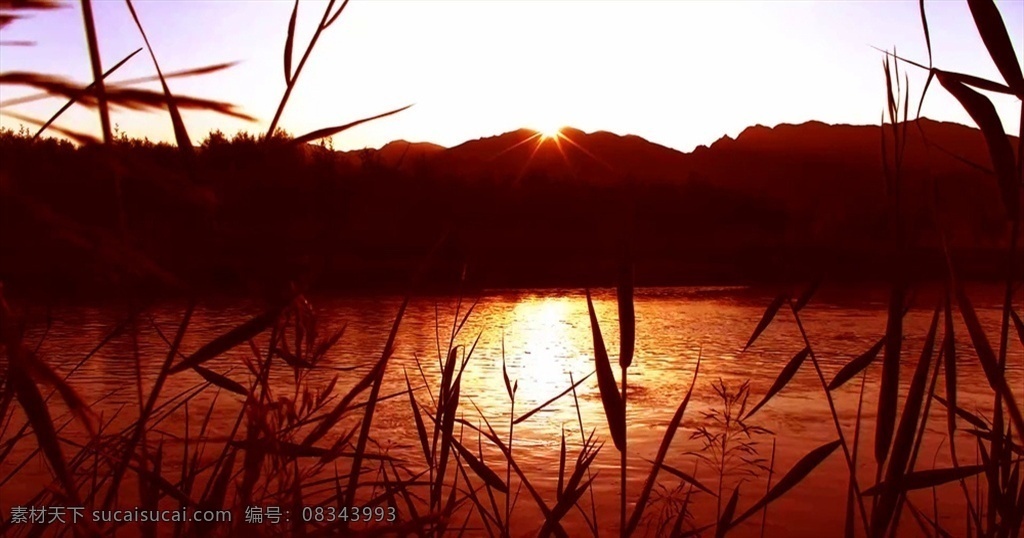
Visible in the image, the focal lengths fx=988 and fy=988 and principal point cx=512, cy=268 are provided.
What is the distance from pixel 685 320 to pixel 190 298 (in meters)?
8.26

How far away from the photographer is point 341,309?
938cm

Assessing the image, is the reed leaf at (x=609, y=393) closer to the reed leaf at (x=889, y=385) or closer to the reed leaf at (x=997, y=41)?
the reed leaf at (x=889, y=385)

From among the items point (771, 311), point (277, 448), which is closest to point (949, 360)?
point (771, 311)

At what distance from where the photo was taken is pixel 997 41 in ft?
3.30

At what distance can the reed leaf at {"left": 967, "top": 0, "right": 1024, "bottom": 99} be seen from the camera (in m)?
1.00

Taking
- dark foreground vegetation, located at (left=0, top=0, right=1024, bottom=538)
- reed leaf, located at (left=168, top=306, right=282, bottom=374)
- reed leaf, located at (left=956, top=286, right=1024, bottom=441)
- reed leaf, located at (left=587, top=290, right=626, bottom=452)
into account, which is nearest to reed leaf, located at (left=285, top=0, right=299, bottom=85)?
dark foreground vegetation, located at (left=0, top=0, right=1024, bottom=538)

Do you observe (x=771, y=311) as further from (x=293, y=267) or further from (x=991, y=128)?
(x=293, y=267)

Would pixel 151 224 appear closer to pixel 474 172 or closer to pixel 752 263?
pixel 474 172

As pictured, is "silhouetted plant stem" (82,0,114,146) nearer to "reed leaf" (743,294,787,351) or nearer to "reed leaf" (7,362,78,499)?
"reed leaf" (7,362,78,499)

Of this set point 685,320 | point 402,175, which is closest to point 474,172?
point 402,175

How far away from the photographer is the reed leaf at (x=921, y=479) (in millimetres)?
1033

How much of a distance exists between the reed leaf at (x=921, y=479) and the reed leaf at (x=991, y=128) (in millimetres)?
309

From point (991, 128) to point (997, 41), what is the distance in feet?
0.29

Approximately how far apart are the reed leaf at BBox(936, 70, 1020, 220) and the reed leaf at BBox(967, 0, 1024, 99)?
32mm
